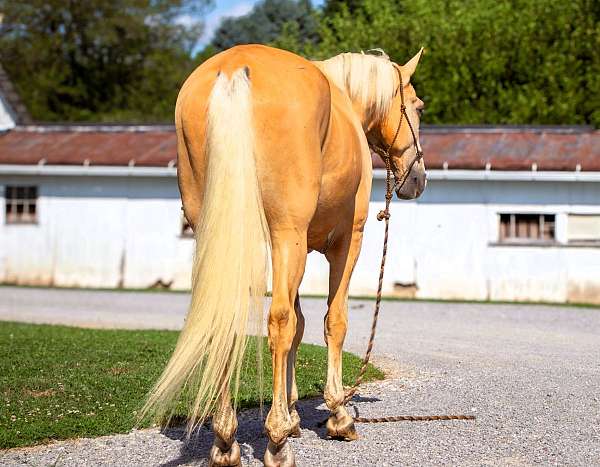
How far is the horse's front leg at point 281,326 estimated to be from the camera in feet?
18.2

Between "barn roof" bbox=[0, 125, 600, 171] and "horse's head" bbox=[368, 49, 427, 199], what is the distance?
12.9 m

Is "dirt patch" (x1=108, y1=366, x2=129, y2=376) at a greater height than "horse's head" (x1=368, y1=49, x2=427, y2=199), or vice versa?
"horse's head" (x1=368, y1=49, x2=427, y2=199)

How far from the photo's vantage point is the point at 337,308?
6.72 m

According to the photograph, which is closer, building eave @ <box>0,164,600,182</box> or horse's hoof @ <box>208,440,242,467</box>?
horse's hoof @ <box>208,440,242,467</box>

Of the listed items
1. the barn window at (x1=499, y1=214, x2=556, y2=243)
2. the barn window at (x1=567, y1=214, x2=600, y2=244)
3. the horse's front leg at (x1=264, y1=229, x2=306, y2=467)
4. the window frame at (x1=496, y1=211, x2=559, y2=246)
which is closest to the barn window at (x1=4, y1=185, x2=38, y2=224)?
the window frame at (x1=496, y1=211, x2=559, y2=246)

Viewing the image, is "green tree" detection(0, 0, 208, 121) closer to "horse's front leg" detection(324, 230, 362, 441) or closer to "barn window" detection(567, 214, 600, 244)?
"barn window" detection(567, 214, 600, 244)

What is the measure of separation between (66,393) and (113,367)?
1545mm

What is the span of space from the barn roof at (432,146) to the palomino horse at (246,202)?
14441 millimetres

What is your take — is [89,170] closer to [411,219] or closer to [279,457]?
[411,219]

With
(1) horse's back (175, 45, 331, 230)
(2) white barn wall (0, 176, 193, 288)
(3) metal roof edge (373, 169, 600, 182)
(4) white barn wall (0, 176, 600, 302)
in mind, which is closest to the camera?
(1) horse's back (175, 45, 331, 230)

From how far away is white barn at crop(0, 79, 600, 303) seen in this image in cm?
2025

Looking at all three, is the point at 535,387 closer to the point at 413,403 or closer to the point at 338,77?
the point at 413,403

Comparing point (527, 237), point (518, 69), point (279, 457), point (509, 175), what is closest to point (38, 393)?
point (279, 457)

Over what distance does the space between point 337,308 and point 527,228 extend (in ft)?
47.7
